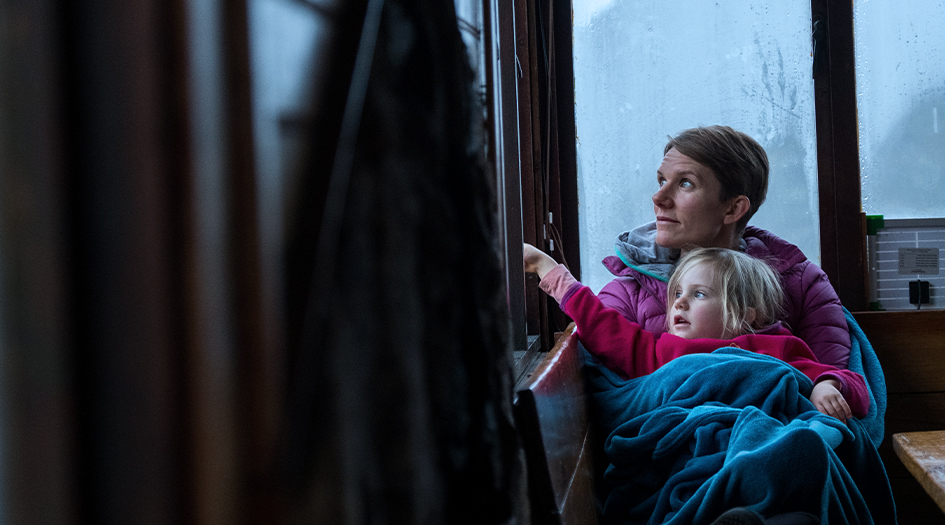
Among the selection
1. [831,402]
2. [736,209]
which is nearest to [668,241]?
[736,209]

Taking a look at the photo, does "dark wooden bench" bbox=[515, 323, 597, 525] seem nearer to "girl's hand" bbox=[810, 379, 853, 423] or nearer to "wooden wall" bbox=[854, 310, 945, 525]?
"girl's hand" bbox=[810, 379, 853, 423]

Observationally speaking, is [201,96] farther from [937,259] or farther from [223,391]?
[937,259]

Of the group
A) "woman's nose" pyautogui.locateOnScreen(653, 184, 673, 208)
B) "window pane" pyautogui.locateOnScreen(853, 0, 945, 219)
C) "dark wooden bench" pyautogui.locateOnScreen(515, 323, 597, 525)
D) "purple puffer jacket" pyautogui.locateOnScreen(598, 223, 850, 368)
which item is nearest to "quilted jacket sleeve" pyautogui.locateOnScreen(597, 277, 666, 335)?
"purple puffer jacket" pyautogui.locateOnScreen(598, 223, 850, 368)

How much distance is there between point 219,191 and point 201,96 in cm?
2

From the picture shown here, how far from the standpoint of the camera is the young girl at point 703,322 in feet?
4.19

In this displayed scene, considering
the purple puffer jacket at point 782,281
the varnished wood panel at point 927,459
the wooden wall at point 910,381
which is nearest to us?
the varnished wood panel at point 927,459

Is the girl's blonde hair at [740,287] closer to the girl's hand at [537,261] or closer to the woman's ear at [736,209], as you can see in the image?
the woman's ear at [736,209]

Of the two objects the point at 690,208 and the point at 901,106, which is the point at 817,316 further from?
the point at 901,106

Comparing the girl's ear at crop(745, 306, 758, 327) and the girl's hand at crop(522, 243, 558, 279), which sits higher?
the girl's hand at crop(522, 243, 558, 279)

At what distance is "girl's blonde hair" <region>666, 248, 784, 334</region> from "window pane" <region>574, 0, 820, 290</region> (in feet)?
1.89

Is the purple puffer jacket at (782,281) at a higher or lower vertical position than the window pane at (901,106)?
lower

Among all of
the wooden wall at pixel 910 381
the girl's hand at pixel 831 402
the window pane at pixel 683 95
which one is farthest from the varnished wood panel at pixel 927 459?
the window pane at pixel 683 95

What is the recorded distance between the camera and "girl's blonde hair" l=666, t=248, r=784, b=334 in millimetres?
1344

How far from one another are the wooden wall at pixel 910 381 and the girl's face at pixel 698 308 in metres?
0.75
